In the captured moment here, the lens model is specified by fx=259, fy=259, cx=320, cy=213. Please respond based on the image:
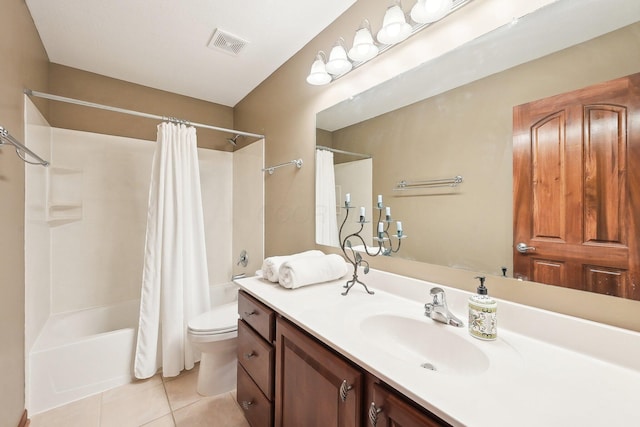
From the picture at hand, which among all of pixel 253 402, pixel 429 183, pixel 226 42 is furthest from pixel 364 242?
pixel 226 42

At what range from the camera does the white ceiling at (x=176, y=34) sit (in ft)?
4.83

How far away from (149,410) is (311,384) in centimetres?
136

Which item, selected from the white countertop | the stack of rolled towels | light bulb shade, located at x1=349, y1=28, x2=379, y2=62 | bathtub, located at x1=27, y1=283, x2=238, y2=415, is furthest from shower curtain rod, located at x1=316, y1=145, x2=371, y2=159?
bathtub, located at x1=27, y1=283, x2=238, y2=415

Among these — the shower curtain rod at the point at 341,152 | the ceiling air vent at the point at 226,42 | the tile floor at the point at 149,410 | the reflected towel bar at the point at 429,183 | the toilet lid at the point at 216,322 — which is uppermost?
the ceiling air vent at the point at 226,42

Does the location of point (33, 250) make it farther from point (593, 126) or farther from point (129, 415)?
point (593, 126)

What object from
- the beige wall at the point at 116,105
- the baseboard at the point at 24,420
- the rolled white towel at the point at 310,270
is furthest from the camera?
the beige wall at the point at 116,105

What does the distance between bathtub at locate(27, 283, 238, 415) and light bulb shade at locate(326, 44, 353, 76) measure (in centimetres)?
220

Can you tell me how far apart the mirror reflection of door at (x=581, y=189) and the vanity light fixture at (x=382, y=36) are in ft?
1.72

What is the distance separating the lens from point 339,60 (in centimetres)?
140

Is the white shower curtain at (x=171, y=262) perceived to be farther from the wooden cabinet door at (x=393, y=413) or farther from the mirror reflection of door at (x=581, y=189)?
the mirror reflection of door at (x=581, y=189)

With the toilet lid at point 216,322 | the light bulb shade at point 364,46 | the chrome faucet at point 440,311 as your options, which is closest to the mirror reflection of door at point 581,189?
the chrome faucet at point 440,311

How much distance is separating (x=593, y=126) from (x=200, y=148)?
2.87 metres

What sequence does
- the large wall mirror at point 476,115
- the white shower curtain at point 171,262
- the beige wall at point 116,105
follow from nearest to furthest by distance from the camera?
the large wall mirror at point 476,115
the white shower curtain at point 171,262
the beige wall at point 116,105

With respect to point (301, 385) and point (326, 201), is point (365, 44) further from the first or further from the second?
point (301, 385)
